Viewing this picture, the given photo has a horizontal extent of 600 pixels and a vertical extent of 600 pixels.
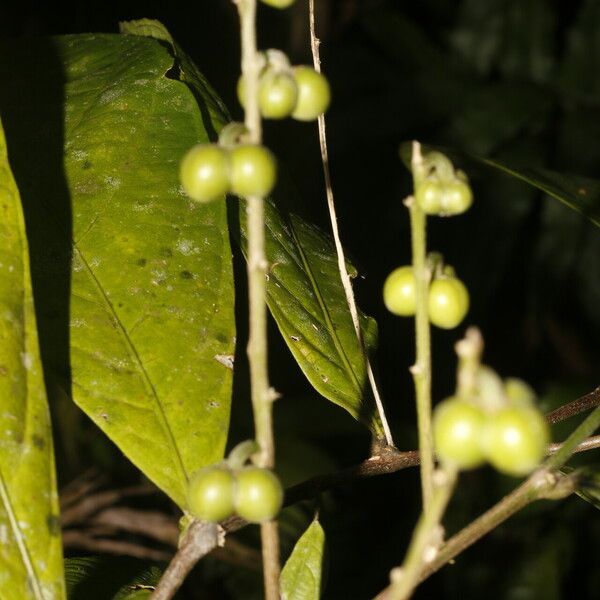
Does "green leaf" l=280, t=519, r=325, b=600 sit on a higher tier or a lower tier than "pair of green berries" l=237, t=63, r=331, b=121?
lower

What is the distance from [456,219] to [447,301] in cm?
274

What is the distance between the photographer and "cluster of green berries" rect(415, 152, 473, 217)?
737mm

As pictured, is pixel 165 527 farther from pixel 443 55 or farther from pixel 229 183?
pixel 443 55

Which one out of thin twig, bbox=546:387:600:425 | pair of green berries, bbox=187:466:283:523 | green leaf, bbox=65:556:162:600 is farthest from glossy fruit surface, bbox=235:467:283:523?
thin twig, bbox=546:387:600:425

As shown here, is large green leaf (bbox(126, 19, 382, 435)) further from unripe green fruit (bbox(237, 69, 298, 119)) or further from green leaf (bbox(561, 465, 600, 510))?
unripe green fruit (bbox(237, 69, 298, 119))

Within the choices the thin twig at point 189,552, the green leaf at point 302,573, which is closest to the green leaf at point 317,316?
the green leaf at point 302,573

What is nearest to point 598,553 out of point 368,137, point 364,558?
point 364,558

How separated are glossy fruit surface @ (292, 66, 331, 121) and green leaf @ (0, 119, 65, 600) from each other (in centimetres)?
35

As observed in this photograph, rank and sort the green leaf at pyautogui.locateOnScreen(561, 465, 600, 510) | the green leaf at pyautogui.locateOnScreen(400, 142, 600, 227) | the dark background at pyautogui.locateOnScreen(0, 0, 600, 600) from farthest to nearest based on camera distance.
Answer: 1. the dark background at pyautogui.locateOnScreen(0, 0, 600, 600)
2. the green leaf at pyautogui.locateOnScreen(400, 142, 600, 227)
3. the green leaf at pyautogui.locateOnScreen(561, 465, 600, 510)

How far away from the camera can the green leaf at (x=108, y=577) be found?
1.10 metres

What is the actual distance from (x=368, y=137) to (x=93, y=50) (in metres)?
2.36

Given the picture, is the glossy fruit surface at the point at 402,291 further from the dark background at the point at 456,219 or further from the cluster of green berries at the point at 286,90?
the dark background at the point at 456,219

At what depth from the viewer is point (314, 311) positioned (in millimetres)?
1197

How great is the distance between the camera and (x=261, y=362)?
674 mm
